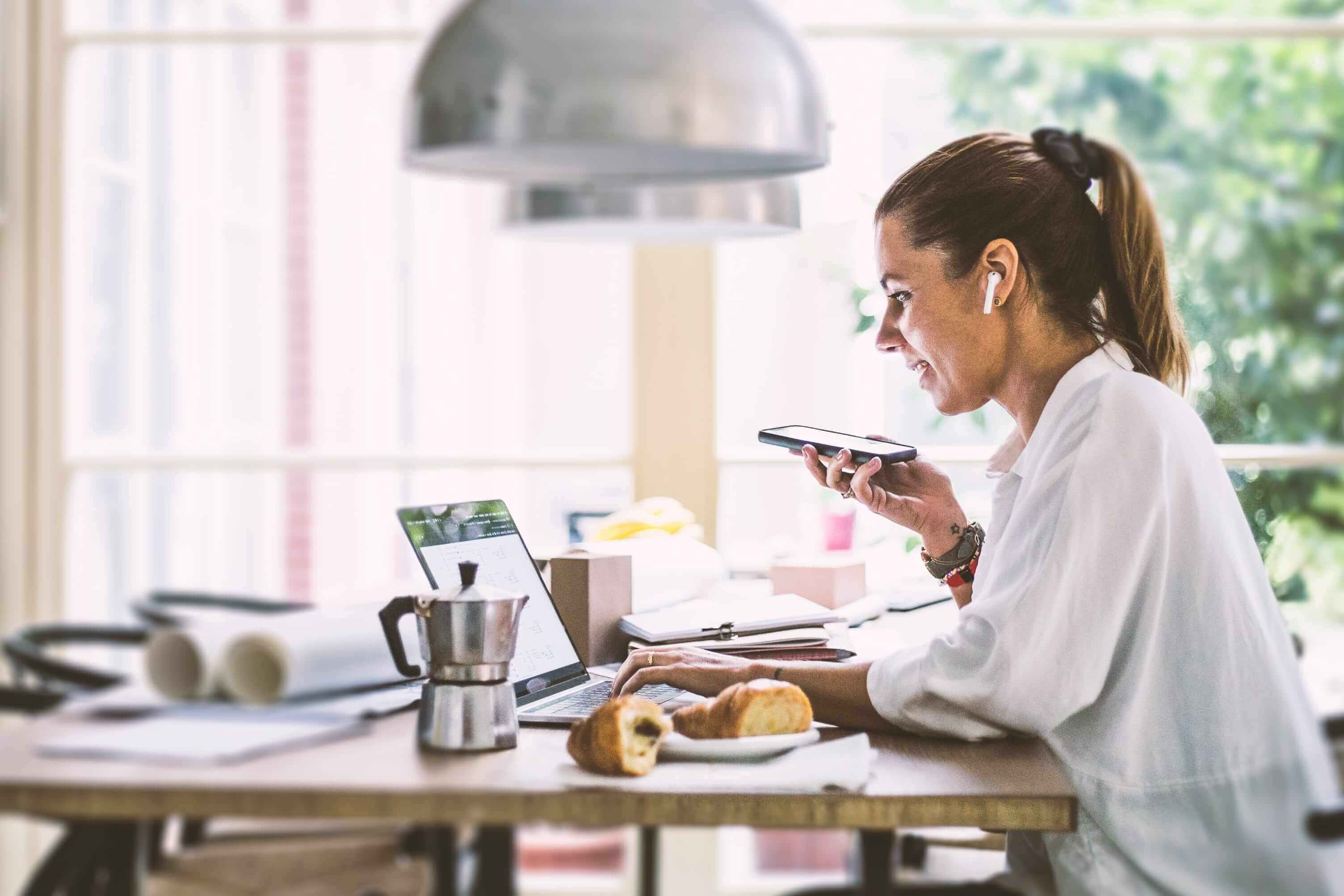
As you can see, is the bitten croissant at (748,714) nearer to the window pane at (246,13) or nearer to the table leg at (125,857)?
the table leg at (125,857)

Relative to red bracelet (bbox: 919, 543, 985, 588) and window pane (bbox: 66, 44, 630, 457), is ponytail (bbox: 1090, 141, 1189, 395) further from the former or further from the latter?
window pane (bbox: 66, 44, 630, 457)

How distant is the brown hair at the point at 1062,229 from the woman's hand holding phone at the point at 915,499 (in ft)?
1.19

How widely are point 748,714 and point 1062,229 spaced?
2.04 feet

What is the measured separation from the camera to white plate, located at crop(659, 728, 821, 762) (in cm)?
117

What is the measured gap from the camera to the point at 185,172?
3.64 meters

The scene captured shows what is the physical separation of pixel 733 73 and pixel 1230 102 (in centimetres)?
302

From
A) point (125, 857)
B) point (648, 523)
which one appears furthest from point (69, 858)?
point (648, 523)

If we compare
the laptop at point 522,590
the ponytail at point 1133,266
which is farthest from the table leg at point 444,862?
the ponytail at point 1133,266

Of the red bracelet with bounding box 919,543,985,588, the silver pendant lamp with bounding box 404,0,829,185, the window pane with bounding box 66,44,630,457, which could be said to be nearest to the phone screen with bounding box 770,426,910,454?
the red bracelet with bounding box 919,543,985,588

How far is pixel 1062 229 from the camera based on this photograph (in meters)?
1.42

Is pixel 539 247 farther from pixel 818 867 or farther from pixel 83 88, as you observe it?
pixel 818 867

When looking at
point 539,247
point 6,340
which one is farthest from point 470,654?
point 539,247

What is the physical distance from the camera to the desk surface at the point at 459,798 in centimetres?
102

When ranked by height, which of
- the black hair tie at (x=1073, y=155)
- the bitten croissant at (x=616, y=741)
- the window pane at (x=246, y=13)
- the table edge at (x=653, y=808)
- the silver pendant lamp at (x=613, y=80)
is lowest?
the table edge at (x=653, y=808)
